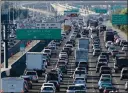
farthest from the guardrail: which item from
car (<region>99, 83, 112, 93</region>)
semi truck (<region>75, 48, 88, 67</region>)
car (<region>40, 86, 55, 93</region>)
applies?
car (<region>40, 86, 55, 93</region>)

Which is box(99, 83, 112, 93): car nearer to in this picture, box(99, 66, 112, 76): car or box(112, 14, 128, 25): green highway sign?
box(99, 66, 112, 76): car

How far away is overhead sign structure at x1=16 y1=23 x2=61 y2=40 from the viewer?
48000 millimetres

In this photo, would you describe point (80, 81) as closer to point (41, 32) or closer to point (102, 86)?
point (102, 86)

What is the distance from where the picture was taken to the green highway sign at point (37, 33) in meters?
48.0

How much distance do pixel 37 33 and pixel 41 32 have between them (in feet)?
1.30

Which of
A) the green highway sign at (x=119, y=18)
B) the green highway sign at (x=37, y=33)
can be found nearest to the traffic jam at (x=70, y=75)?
the green highway sign at (x=37, y=33)

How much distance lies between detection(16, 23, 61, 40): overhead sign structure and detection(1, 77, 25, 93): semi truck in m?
19.9

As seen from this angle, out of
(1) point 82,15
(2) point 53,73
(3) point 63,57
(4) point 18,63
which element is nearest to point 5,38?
(4) point 18,63

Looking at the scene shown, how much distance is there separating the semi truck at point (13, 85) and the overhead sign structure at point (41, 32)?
19.9 meters

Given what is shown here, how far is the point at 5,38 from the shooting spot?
43375 millimetres

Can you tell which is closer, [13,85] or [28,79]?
[13,85]

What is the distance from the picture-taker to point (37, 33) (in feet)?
158

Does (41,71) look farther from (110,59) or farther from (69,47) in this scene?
(69,47)

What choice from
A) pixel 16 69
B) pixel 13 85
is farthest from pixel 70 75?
pixel 13 85
